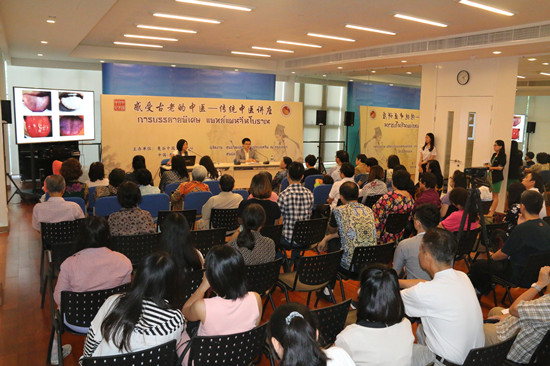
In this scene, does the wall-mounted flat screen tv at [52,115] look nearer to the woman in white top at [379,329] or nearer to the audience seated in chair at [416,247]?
the audience seated in chair at [416,247]

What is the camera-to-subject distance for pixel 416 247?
3684mm

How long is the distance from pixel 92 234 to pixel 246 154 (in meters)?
8.34

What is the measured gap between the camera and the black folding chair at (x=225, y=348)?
7.64 feet

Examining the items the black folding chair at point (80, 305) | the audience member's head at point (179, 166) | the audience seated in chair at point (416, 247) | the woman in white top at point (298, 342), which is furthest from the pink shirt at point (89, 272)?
the audience member's head at point (179, 166)

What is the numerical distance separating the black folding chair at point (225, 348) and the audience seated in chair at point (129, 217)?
89.1 inches

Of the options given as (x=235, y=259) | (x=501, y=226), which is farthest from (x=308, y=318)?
(x=501, y=226)

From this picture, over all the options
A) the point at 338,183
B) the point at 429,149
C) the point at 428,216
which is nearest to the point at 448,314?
the point at 428,216

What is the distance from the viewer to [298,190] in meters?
5.30

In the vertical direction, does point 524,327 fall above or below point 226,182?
below

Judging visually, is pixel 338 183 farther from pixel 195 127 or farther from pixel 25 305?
pixel 195 127

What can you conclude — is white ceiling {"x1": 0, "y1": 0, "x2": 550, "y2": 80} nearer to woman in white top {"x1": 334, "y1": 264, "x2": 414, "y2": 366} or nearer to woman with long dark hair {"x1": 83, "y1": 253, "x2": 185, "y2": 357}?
woman with long dark hair {"x1": 83, "y1": 253, "x2": 185, "y2": 357}

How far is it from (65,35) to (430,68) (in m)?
7.97

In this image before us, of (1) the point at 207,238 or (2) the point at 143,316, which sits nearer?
(2) the point at 143,316

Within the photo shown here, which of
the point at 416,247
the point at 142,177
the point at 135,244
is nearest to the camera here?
the point at 416,247
